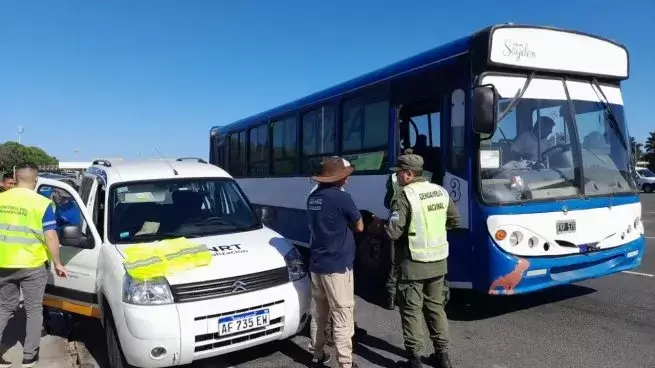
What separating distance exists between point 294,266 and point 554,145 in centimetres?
318

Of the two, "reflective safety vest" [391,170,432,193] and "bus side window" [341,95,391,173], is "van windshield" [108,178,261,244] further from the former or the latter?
"bus side window" [341,95,391,173]

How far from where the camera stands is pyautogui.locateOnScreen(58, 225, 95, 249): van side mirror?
4.61 metres

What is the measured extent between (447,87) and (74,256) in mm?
4343

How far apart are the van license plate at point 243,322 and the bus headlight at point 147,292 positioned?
0.46 metres

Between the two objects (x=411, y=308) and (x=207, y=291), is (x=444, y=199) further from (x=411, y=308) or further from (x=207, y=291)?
(x=207, y=291)

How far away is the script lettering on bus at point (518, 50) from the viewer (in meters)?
5.15

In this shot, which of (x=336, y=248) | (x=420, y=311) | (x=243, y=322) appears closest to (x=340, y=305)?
(x=336, y=248)

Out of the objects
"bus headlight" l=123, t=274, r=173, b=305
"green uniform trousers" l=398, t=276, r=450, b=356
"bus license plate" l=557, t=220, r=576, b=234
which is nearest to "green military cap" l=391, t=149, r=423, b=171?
"green uniform trousers" l=398, t=276, r=450, b=356

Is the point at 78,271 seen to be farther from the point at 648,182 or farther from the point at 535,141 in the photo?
the point at 648,182

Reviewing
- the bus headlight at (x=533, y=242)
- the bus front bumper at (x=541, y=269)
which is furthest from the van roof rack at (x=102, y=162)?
the bus headlight at (x=533, y=242)

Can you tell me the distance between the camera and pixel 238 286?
421 cm

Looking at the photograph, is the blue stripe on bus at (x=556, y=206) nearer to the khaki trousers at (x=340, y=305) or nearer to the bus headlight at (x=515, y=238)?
the bus headlight at (x=515, y=238)

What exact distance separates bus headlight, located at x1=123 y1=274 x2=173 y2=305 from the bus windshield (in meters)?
3.19

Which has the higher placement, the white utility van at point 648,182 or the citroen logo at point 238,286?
the white utility van at point 648,182
